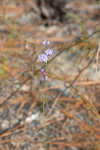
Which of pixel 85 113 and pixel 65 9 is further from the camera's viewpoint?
pixel 65 9

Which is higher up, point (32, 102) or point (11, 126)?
point (32, 102)

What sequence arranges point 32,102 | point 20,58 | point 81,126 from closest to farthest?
point 81,126, point 32,102, point 20,58

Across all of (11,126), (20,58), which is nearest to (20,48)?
(20,58)

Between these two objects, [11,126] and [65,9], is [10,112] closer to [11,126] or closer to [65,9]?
[11,126]

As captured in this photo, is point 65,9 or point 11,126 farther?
point 65,9

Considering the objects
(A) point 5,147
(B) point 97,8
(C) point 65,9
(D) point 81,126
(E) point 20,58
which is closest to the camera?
(A) point 5,147

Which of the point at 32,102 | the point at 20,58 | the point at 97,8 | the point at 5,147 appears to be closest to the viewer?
the point at 5,147

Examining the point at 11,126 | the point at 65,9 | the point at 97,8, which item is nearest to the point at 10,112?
the point at 11,126

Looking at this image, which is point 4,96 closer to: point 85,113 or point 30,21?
point 85,113

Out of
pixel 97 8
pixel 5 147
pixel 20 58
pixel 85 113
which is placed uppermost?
pixel 97 8
